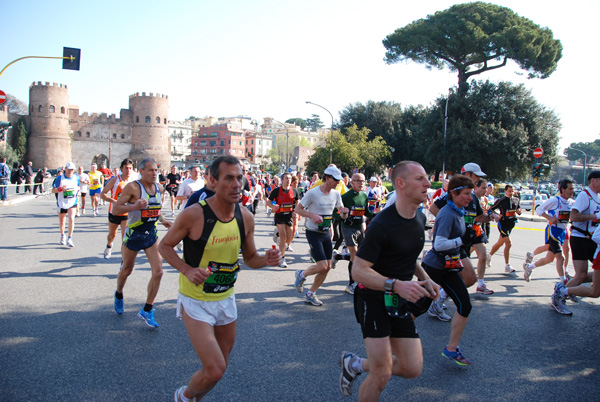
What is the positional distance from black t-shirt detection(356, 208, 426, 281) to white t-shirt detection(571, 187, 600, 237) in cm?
411

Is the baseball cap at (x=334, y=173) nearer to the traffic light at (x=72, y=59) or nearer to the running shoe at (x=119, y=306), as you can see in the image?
the running shoe at (x=119, y=306)

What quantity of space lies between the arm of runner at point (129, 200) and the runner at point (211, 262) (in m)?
2.37

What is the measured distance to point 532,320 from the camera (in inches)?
224

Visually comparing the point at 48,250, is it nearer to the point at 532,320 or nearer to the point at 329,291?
the point at 329,291

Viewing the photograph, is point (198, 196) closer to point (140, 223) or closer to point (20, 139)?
point (140, 223)

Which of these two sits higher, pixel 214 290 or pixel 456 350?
pixel 214 290

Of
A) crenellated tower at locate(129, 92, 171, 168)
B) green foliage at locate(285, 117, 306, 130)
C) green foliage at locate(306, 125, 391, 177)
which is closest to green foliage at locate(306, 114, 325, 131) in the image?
green foliage at locate(285, 117, 306, 130)

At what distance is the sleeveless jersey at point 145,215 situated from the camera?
545 centimetres

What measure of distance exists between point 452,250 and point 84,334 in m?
3.99

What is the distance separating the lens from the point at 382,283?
288cm

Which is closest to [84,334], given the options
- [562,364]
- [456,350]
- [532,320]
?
[456,350]

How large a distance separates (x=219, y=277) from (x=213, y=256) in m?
0.15

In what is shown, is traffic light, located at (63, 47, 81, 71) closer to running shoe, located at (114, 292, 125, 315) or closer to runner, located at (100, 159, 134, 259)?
runner, located at (100, 159, 134, 259)

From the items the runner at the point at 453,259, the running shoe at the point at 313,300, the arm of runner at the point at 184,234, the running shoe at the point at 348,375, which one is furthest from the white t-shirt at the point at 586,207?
the arm of runner at the point at 184,234
